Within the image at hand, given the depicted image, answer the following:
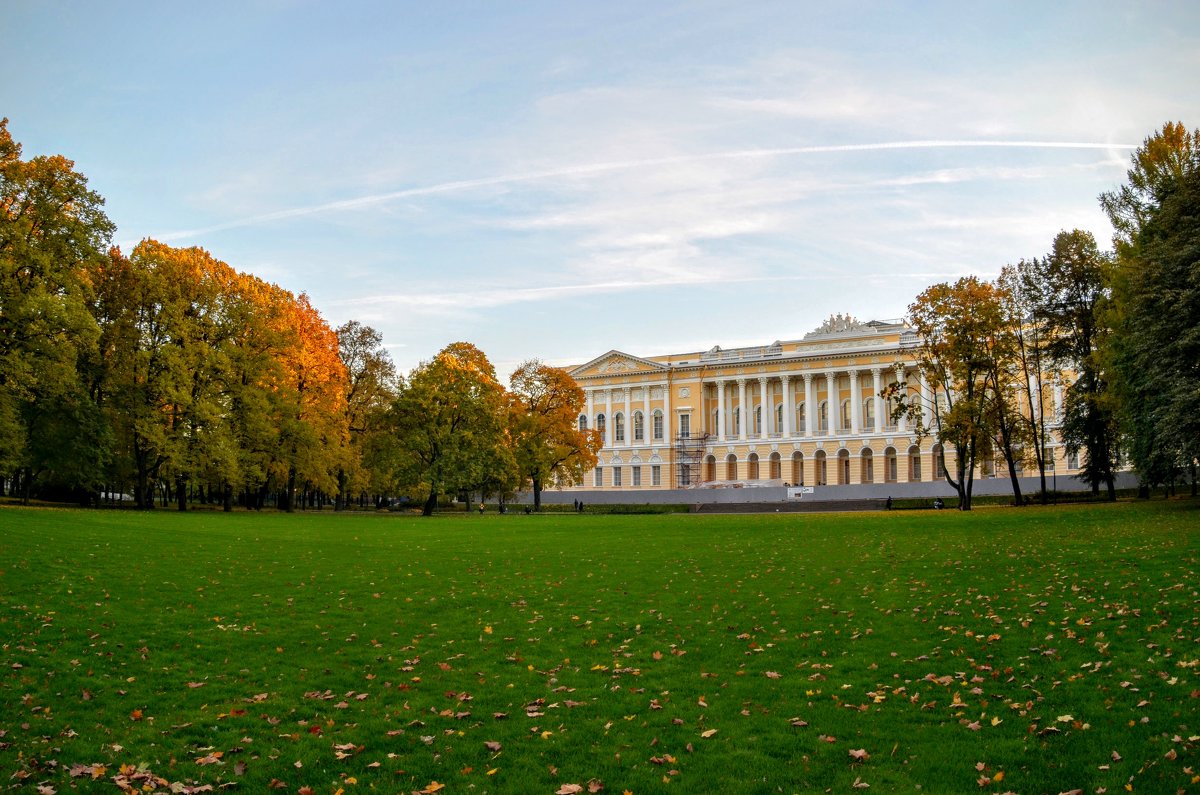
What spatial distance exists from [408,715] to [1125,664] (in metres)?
8.01

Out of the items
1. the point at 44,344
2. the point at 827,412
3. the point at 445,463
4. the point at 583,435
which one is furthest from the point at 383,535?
the point at 827,412

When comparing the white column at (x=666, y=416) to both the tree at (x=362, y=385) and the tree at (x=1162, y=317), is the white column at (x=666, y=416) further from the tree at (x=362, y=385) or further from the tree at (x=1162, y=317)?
the tree at (x=1162, y=317)

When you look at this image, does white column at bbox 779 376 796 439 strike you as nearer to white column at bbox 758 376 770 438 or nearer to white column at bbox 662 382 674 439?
white column at bbox 758 376 770 438

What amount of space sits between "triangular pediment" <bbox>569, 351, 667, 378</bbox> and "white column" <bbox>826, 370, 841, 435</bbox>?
63.1 ft

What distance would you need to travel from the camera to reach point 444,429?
56281mm

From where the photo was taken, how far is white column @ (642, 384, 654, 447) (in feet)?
342

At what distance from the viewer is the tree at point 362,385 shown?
200 feet

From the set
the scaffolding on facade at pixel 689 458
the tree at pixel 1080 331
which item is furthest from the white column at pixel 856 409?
the tree at pixel 1080 331

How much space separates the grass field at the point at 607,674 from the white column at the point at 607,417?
275ft

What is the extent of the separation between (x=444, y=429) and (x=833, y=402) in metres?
51.6

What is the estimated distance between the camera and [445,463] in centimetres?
5506

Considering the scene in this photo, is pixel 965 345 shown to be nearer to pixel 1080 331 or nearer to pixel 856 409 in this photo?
pixel 1080 331

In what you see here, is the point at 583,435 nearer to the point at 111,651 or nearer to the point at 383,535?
the point at 383,535

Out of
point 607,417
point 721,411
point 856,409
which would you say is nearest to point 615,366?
point 607,417
